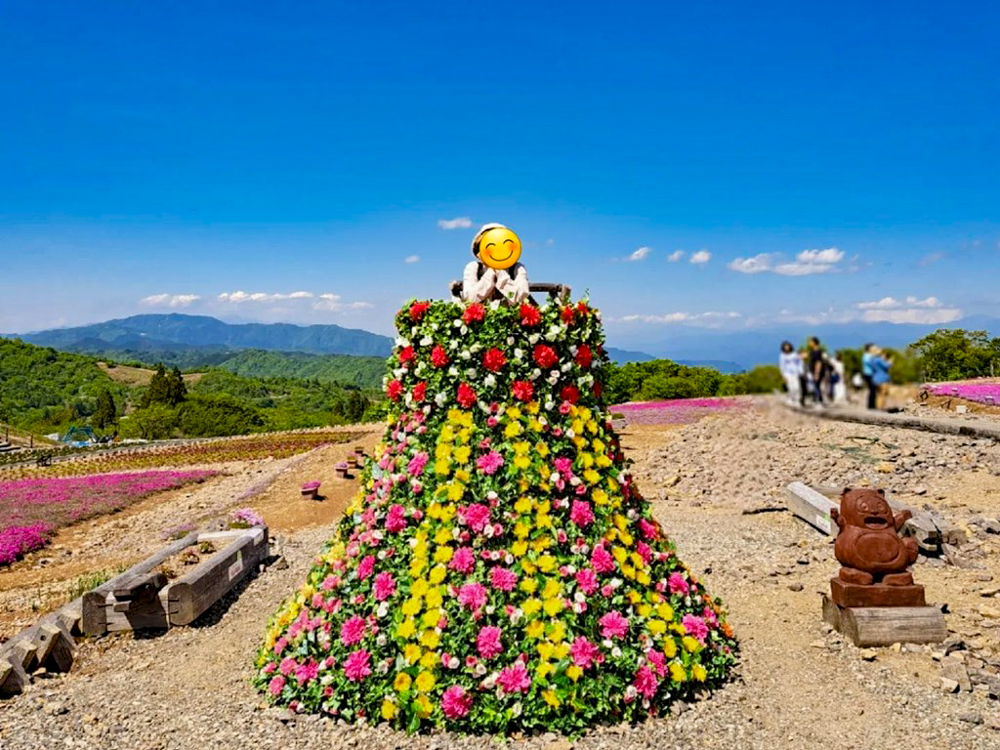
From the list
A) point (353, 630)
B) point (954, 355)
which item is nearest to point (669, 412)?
point (353, 630)

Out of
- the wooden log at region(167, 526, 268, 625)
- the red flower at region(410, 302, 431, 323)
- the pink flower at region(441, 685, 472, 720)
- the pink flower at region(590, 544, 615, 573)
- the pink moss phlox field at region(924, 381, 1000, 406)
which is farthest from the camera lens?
the pink moss phlox field at region(924, 381, 1000, 406)

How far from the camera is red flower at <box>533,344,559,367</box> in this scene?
605 centimetres

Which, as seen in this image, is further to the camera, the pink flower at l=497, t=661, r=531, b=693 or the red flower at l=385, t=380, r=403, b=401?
the red flower at l=385, t=380, r=403, b=401

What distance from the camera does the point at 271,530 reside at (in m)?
15.8

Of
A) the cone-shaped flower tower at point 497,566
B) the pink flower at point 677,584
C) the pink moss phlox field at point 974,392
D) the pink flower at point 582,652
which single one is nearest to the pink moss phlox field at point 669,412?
A: the pink moss phlox field at point 974,392

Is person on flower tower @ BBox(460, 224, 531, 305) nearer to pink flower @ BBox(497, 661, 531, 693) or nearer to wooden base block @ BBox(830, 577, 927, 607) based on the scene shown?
pink flower @ BBox(497, 661, 531, 693)

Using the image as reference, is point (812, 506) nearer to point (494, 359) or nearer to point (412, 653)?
point (494, 359)

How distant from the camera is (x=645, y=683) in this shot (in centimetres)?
572

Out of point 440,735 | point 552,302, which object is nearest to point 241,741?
point 440,735

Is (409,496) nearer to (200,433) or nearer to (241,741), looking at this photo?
(241,741)

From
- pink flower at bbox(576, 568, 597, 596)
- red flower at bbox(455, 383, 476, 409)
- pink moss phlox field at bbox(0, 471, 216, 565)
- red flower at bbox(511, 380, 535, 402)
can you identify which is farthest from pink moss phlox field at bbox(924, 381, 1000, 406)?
pink moss phlox field at bbox(0, 471, 216, 565)

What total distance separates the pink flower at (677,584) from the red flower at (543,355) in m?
2.32

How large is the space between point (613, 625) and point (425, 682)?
1624mm

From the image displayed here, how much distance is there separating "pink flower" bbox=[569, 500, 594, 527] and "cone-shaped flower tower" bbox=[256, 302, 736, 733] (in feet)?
0.04
